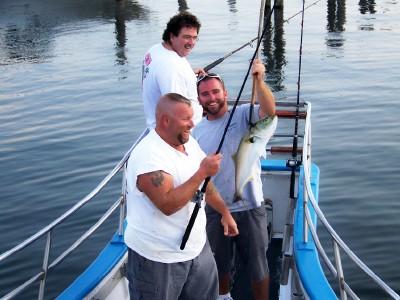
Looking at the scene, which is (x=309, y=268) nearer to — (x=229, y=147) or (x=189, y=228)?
(x=229, y=147)

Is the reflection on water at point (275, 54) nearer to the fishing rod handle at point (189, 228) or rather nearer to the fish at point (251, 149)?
the fish at point (251, 149)

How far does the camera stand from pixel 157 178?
10.8 ft

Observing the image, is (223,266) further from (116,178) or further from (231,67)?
(231,67)

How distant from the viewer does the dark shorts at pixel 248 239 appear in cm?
467

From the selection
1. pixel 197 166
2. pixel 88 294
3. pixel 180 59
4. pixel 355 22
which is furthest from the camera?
pixel 355 22

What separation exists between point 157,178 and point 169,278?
2.32 ft

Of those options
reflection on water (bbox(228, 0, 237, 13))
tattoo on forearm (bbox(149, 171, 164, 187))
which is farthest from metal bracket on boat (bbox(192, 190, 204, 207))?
reflection on water (bbox(228, 0, 237, 13))

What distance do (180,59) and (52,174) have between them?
7046 mm

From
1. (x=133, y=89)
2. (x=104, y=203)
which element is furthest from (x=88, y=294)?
(x=133, y=89)

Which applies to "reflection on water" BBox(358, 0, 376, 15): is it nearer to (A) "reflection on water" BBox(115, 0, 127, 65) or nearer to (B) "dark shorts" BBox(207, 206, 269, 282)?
(A) "reflection on water" BBox(115, 0, 127, 65)

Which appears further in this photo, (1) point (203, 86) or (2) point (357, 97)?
(2) point (357, 97)

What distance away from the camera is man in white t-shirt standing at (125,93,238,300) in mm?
3324

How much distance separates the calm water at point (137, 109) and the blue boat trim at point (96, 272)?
2817mm

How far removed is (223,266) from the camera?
4922mm
